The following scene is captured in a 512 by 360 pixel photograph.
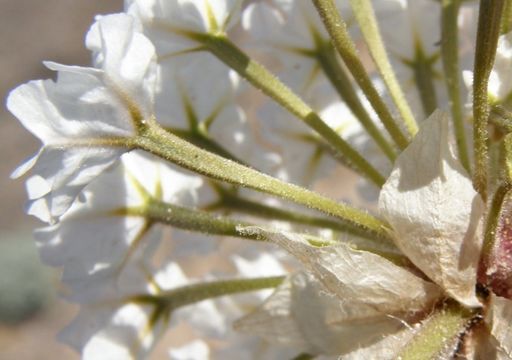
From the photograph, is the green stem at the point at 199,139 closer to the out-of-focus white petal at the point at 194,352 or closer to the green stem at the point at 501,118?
the out-of-focus white petal at the point at 194,352

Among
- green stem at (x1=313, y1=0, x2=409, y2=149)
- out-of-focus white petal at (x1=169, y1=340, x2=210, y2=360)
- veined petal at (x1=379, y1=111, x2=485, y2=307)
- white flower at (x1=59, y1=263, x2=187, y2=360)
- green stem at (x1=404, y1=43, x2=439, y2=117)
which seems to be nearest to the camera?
veined petal at (x1=379, y1=111, x2=485, y2=307)

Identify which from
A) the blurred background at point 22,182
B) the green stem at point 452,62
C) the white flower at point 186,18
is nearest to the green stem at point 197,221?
the white flower at point 186,18

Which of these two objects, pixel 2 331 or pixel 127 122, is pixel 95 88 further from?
pixel 2 331

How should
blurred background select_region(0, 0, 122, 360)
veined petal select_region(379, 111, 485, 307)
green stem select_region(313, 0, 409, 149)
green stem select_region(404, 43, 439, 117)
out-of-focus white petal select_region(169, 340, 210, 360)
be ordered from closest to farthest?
1. veined petal select_region(379, 111, 485, 307)
2. green stem select_region(313, 0, 409, 149)
3. green stem select_region(404, 43, 439, 117)
4. out-of-focus white petal select_region(169, 340, 210, 360)
5. blurred background select_region(0, 0, 122, 360)

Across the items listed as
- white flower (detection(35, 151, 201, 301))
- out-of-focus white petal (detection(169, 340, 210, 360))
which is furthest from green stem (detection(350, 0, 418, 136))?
out-of-focus white petal (detection(169, 340, 210, 360))

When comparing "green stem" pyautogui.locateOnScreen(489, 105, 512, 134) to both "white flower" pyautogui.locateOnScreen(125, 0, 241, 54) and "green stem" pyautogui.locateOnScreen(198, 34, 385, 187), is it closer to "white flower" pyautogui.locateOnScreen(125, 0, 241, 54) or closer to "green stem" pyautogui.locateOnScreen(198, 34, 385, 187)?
"green stem" pyautogui.locateOnScreen(198, 34, 385, 187)

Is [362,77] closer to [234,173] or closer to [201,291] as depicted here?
[234,173]

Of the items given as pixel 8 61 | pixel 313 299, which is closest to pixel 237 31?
Result: pixel 8 61
